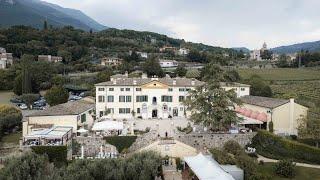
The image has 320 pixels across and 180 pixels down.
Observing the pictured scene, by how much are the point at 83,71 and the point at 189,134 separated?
6523 cm

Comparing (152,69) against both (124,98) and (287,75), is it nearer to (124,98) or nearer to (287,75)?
(287,75)

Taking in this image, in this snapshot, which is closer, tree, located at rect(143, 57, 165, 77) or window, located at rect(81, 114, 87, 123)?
window, located at rect(81, 114, 87, 123)

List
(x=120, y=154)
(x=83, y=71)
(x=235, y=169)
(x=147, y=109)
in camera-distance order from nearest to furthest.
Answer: (x=235, y=169)
(x=120, y=154)
(x=147, y=109)
(x=83, y=71)

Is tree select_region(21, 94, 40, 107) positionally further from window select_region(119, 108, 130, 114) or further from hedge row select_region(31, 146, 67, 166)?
hedge row select_region(31, 146, 67, 166)

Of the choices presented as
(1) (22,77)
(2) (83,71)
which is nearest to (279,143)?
(1) (22,77)

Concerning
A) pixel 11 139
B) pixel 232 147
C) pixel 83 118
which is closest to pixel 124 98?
pixel 83 118

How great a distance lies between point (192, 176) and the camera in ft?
100.0

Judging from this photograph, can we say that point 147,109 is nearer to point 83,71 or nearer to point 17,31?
point 83,71

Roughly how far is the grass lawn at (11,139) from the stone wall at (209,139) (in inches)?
672

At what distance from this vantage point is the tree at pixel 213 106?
39.7 meters

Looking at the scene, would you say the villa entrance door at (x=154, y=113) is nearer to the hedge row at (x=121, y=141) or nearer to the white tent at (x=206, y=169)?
the hedge row at (x=121, y=141)

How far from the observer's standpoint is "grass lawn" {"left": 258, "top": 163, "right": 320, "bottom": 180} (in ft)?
103

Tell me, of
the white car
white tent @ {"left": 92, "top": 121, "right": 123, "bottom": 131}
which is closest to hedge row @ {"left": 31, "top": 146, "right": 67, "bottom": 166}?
white tent @ {"left": 92, "top": 121, "right": 123, "bottom": 131}

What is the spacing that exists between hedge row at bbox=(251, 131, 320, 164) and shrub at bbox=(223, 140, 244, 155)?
119 inches
